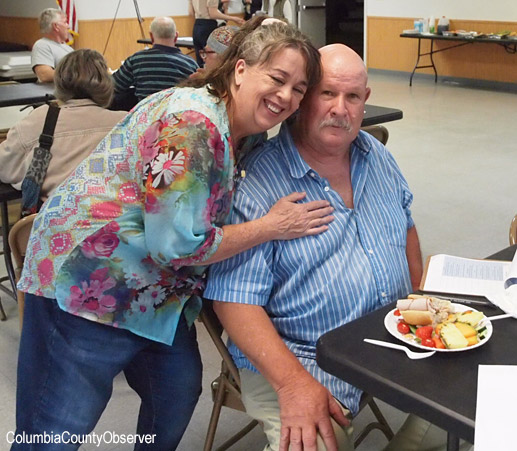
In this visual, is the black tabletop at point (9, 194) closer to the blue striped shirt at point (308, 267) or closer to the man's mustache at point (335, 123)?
the blue striped shirt at point (308, 267)

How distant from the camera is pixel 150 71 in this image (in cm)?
437

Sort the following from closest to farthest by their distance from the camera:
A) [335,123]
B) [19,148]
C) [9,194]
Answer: [335,123], [19,148], [9,194]

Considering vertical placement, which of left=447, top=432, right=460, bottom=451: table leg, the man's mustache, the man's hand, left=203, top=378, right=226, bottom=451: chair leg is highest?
the man's mustache

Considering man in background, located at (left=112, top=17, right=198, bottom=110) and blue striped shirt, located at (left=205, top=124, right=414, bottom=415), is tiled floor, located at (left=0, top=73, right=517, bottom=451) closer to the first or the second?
blue striped shirt, located at (left=205, top=124, right=414, bottom=415)

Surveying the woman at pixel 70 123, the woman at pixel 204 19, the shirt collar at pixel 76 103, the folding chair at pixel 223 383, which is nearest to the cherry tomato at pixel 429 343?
the folding chair at pixel 223 383

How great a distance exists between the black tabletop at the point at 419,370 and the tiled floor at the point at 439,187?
0.98 meters

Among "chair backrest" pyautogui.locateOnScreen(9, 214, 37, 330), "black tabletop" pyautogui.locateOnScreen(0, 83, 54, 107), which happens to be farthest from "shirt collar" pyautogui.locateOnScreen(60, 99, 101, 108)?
"black tabletop" pyautogui.locateOnScreen(0, 83, 54, 107)

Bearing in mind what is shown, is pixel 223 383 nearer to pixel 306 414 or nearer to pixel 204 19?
pixel 306 414

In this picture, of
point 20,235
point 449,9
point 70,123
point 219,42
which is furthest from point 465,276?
point 449,9

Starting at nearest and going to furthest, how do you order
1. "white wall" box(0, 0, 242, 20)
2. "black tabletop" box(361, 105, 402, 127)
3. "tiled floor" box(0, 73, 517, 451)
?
"tiled floor" box(0, 73, 517, 451) → "black tabletop" box(361, 105, 402, 127) → "white wall" box(0, 0, 242, 20)

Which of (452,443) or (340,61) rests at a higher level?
(340,61)

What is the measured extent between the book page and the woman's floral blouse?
52 centimetres

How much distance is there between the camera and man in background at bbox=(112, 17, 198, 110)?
4375mm

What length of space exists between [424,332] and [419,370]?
11 cm
